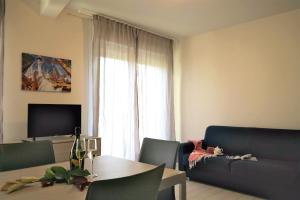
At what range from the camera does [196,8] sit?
12.3 feet

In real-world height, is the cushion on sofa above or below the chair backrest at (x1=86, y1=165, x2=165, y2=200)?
below

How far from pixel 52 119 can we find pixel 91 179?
214cm

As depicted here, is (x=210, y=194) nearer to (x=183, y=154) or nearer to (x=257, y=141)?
(x=183, y=154)

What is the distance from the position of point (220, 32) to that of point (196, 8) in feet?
4.02

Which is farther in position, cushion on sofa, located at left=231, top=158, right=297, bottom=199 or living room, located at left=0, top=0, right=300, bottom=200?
living room, located at left=0, top=0, right=300, bottom=200

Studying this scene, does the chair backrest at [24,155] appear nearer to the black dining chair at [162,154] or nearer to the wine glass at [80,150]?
the wine glass at [80,150]

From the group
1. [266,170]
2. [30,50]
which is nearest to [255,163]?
[266,170]

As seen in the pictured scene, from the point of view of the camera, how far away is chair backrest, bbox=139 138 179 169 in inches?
80.4

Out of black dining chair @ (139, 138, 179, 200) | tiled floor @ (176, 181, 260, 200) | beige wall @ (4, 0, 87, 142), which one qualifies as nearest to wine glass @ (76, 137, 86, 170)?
black dining chair @ (139, 138, 179, 200)

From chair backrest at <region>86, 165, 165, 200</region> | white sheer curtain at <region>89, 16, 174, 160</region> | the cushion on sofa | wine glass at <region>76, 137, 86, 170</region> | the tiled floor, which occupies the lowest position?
the tiled floor

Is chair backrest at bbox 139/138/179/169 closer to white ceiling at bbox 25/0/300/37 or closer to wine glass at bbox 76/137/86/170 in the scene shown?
wine glass at bbox 76/137/86/170

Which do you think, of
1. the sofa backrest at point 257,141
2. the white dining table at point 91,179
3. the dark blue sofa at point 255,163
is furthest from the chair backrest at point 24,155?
the sofa backrest at point 257,141

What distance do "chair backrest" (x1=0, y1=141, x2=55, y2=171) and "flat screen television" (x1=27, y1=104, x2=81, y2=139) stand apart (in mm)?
1291

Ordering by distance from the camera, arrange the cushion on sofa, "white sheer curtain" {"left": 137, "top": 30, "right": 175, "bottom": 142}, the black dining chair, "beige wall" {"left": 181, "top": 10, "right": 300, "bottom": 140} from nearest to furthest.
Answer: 1. the black dining chair
2. the cushion on sofa
3. "beige wall" {"left": 181, "top": 10, "right": 300, "bottom": 140}
4. "white sheer curtain" {"left": 137, "top": 30, "right": 175, "bottom": 142}
